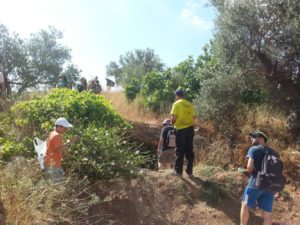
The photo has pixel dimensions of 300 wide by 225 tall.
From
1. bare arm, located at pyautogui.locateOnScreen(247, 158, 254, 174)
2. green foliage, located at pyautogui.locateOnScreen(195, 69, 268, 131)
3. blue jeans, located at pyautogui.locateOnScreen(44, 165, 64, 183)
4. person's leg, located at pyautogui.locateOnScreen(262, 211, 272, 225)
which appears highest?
green foliage, located at pyautogui.locateOnScreen(195, 69, 268, 131)

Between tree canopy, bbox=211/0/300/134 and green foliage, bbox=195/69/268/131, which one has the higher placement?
tree canopy, bbox=211/0/300/134

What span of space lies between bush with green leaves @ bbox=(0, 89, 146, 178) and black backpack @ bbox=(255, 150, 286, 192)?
246 cm

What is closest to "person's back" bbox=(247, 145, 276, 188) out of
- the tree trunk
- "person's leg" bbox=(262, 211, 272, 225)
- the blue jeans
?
"person's leg" bbox=(262, 211, 272, 225)

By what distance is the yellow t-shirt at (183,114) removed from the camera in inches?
363

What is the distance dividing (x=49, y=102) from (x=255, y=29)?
663cm

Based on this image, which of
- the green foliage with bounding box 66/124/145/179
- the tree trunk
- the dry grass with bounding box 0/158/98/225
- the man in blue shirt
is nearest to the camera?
the dry grass with bounding box 0/158/98/225

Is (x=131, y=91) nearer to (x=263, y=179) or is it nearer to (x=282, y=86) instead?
(x=282, y=86)

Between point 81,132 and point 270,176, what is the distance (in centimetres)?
360

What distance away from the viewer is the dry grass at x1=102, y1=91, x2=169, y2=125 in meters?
15.9

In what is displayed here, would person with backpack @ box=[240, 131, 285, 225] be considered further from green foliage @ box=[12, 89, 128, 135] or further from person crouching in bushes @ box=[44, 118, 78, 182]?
green foliage @ box=[12, 89, 128, 135]

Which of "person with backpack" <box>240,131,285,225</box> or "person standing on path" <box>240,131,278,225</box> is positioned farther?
"person standing on path" <box>240,131,278,225</box>

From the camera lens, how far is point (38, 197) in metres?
6.28

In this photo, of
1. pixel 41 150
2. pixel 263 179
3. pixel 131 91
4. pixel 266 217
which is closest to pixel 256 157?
pixel 263 179

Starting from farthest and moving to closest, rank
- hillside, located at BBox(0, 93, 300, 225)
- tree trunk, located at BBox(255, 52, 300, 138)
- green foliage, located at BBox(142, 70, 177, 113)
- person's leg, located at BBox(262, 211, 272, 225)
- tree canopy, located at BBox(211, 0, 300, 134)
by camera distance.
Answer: green foliage, located at BBox(142, 70, 177, 113) → tree trunk, located at BBox(255, 52, 300, 138) → tree canopy, located at BBox(211, 0, 300, 134) → person's leg, located at BBox(262, 211, 272, 225) → hillside, located at BBox(0, 93, 300, 225)
